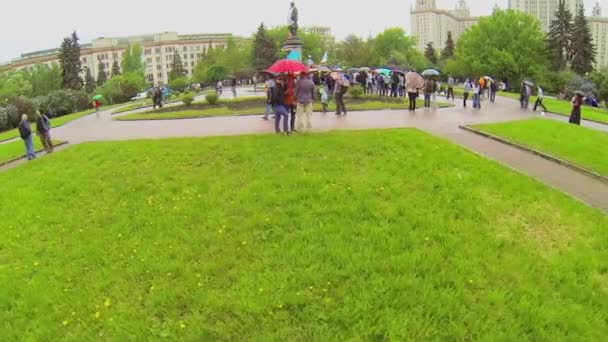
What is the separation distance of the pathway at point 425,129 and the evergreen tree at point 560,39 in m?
41.5

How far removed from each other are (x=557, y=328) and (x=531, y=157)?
23.7 ft

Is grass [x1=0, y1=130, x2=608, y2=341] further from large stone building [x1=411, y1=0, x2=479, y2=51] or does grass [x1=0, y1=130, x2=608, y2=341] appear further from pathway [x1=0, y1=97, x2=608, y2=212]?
large stone building [x1=411, y1=0, x2=479, y2=51]

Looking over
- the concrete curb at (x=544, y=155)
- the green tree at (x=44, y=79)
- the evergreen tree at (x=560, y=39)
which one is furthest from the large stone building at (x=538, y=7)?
the concrete curb at (x=544, y=155)

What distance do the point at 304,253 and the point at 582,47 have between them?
209ft

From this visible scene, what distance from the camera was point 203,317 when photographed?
5.34m

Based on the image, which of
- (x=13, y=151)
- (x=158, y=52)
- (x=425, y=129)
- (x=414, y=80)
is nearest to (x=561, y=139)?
(x=425, y=129)

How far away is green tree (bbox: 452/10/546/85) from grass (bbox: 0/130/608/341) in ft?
185

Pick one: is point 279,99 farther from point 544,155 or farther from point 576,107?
point 576,107

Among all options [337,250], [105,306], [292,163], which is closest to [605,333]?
[337,250]

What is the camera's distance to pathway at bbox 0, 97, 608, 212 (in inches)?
386

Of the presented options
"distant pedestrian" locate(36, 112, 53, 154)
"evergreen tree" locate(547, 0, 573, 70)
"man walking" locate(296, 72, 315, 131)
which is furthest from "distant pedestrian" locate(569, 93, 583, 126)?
"evergreen tree" locate(547, 0, 573, 70)

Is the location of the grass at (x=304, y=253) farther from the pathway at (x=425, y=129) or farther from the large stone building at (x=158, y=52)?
the large stone building at (x=158, y=52)

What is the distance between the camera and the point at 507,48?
62.9m

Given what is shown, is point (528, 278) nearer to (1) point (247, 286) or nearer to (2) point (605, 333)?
(2) point (605, 333)
